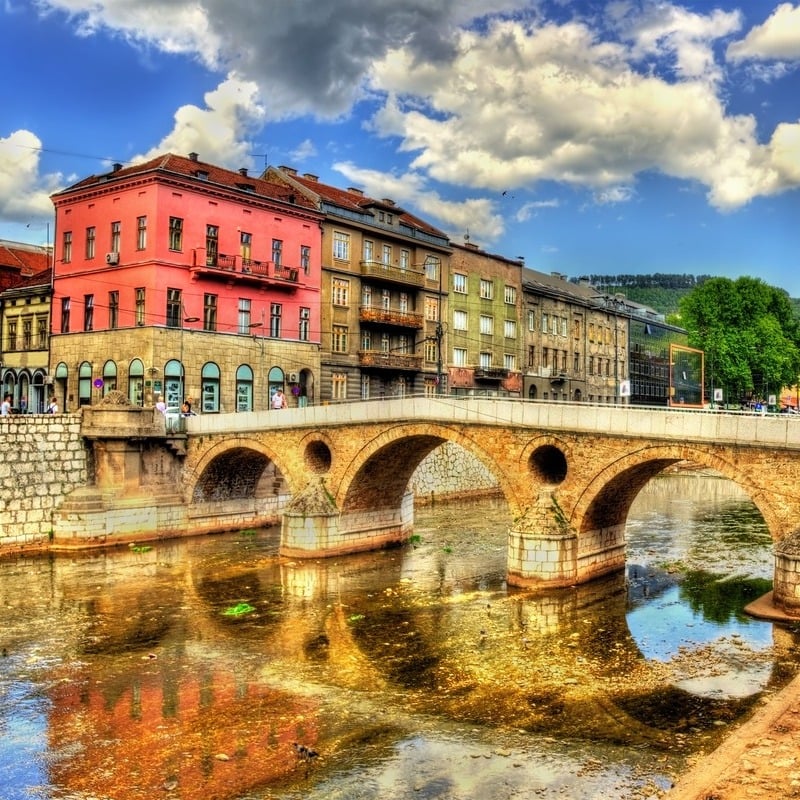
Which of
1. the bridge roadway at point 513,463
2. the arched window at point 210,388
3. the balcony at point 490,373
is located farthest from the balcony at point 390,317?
the bridge roadway at point 513,463

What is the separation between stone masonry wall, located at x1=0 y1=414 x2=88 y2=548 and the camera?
31.1m

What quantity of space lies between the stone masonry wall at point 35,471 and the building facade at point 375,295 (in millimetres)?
14751

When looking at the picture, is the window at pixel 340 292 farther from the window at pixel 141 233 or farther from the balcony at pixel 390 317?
the window at pixel 141 233

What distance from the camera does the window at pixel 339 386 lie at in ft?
148

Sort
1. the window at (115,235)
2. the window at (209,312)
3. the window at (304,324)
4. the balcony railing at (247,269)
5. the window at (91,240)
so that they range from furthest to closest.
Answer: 1. the window at (304,324)
2. the window at (91,240)
3. the window at (209,312)
4. the balcony railing at (247,269)
5. the window at (115,235)

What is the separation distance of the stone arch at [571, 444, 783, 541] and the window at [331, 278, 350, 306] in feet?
76.0

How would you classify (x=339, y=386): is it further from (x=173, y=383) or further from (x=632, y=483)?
(x=632, y=483)

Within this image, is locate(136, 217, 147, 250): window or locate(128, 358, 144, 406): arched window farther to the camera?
locate(136, 217, 147, 250): window

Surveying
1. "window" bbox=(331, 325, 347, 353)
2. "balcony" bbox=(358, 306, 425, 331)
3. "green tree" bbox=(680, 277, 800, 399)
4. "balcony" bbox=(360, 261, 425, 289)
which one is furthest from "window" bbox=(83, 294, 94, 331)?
"green tree" bbox=(680, 277, 800, 399)

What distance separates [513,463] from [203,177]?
72.8ft

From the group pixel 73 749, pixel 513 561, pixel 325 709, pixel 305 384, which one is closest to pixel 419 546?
pixel 513 561

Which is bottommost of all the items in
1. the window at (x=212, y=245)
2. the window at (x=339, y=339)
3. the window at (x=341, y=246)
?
the window at (x=339, y=339)

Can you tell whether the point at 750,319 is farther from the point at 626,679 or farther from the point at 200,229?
the point at 626,679

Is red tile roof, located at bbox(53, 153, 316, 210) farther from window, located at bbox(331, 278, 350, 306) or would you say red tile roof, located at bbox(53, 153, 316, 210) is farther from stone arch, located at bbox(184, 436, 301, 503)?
stone arch, located at bbox(184, 436, 301, 503)
